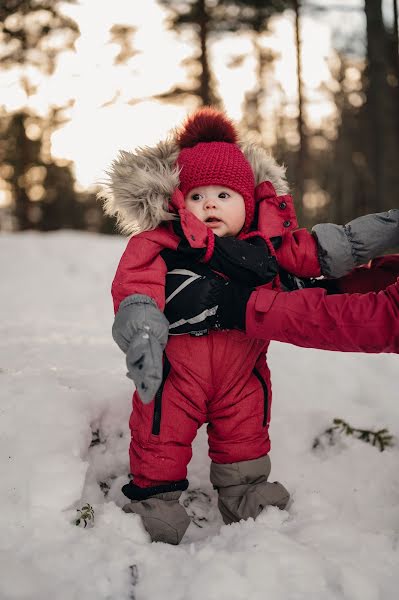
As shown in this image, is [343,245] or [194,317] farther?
[343,245]

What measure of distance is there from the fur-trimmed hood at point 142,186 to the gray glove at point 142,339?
405 mm

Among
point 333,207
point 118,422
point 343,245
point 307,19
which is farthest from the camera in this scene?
point 333,207

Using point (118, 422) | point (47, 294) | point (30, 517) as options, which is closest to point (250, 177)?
point (118, 422)

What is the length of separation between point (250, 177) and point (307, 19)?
1066 centimetres

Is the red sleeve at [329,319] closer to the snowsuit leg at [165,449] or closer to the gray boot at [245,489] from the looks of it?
the snowsuit leg at [165,449]

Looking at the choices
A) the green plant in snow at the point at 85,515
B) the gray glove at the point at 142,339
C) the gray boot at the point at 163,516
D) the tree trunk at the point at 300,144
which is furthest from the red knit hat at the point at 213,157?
the tree trunk at the point at 300,144

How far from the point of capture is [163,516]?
2.00m

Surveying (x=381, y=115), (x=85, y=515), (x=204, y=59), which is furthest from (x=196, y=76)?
(x=85, y=515)

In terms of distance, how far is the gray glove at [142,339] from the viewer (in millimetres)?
1772

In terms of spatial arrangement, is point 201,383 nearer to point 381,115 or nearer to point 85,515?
point 85,515

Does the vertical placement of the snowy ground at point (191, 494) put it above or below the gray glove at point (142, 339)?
below

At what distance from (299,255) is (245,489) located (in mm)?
1034

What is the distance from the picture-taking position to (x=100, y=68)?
1220 cm

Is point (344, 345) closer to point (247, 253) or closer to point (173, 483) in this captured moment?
point (247, 253)
